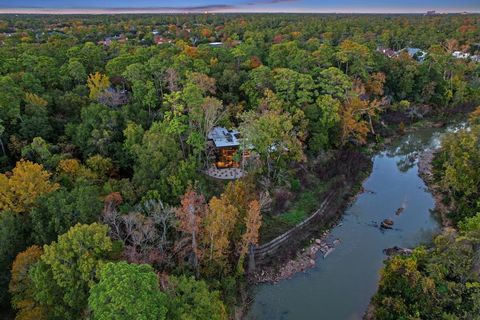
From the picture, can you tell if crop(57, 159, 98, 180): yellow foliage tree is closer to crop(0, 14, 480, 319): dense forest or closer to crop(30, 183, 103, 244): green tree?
crop(0, 14, 480, 319): dense forest

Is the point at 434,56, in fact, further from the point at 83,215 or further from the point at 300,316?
the point at 83,215

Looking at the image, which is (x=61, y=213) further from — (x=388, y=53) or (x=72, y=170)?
(x=388, y=53)

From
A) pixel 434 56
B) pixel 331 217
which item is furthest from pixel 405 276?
pixel 434 56

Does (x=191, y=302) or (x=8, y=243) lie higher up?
(x=8, y=243)

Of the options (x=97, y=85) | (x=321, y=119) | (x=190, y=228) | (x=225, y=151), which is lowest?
(x=225, y=151)

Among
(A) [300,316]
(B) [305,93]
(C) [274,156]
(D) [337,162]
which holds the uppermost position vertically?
(B) [305,93]

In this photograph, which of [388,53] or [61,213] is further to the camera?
[388,53]

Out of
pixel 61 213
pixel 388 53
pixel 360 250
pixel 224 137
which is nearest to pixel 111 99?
pixel 224 137
